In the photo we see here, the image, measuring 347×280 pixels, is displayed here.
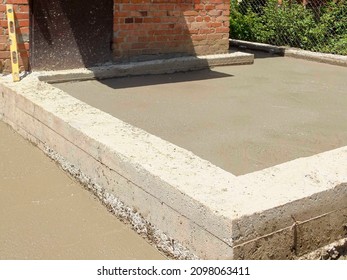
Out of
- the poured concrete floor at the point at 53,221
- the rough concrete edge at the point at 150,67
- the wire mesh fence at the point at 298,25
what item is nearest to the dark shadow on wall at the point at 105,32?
the rough concrete edge at the point at 150,67

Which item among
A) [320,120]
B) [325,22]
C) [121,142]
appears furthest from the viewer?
[325,22]

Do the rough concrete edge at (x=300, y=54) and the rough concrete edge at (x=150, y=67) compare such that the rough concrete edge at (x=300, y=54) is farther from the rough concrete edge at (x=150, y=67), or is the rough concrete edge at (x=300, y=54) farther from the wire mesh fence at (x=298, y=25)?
the rough concrete edge at (x=150, y=67)

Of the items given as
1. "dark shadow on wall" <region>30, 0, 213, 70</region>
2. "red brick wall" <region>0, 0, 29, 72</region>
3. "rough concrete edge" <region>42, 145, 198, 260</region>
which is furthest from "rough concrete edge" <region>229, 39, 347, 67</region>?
"rough concrete edge" <region>42, 145, 198, 260</region>

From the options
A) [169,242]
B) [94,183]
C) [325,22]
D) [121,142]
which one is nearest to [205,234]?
[169,242]

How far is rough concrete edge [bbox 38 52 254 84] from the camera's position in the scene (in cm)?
653

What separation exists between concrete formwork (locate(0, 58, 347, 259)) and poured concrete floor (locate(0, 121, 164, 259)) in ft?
0.71

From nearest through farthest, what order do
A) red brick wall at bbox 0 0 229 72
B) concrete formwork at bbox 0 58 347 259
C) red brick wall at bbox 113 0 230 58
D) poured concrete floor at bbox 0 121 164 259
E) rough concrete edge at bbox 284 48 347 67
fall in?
concrete formwork at bbox 0 58 347 259
poured concrete floor at bbox 0 121 164 259
red brick wall at bbox 0 0 229 72
red brick wall at bbox 113 0 230 58
rough concrete edge at bbox 284 48 347 67

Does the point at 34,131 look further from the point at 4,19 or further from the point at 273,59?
the point at 273,59

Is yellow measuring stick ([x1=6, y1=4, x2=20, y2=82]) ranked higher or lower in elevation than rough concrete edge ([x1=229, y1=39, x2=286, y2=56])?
higher

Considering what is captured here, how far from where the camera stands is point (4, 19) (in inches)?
247

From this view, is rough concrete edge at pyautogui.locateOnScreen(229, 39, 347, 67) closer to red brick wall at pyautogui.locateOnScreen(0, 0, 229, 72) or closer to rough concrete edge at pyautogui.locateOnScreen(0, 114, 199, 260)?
red brick wall at pyautogui.locateOnScreen(0, 0, 229, 72)

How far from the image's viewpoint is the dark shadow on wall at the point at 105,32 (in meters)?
6.57

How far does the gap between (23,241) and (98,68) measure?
152 inches

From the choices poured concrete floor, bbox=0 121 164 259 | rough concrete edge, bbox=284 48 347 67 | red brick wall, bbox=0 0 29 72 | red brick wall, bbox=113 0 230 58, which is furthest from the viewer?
rough concrete edge, bbox=284 48 347 67
